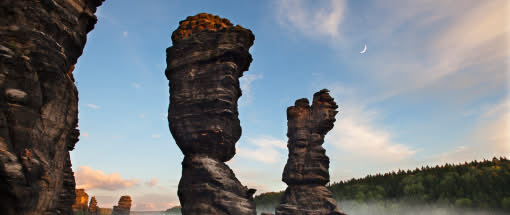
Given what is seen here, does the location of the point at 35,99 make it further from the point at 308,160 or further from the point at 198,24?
the point at 308,160

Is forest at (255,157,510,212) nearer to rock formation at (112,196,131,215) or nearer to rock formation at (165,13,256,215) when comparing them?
rock formation at (165,13,256,215)

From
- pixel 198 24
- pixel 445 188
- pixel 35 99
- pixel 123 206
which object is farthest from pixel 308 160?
pixel 123 206

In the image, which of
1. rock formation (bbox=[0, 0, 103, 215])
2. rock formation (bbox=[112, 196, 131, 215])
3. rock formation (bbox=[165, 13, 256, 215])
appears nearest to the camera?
rock formation (bbox=[0, 0, 103, 215])

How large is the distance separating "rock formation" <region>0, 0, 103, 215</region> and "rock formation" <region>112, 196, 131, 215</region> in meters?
128

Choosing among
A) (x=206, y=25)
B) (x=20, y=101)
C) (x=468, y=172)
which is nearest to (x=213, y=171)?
(x=206, y=25)

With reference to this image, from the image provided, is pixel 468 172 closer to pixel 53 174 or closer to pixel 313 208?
pixel 313 208

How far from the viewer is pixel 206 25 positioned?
1010 inches

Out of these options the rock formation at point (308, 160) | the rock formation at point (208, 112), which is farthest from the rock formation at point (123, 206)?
the rock formation at point (208, 112)

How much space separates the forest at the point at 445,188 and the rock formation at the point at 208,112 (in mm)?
52118

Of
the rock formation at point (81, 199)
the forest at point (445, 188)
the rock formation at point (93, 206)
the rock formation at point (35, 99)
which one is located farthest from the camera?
the rock formation at point (93, 206)

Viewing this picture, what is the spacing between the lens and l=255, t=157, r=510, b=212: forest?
188 feet

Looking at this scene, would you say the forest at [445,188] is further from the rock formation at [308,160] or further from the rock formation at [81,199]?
the rock formation at [81,199]

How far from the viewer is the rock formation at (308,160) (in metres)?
39.8

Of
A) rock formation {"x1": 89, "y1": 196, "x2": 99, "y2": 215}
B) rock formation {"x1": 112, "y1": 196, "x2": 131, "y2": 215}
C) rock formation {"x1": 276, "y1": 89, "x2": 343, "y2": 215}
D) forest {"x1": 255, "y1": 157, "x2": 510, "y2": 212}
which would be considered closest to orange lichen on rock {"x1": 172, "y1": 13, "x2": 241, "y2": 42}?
rock formation {"x1": 276, "y1": 89, "x2": 343, "y2": 215}
